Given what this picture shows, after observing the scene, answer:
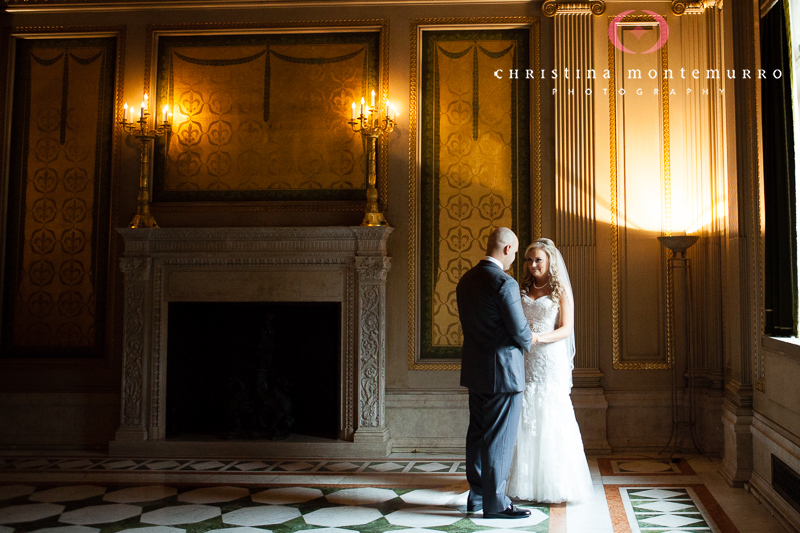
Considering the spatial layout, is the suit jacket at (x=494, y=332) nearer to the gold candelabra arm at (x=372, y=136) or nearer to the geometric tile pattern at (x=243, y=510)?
the geometric tile pattern at (x=243, y=510)

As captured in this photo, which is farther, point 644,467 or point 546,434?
point 644,467

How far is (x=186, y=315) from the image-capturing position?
5.59 metres

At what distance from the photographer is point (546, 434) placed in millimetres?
3773

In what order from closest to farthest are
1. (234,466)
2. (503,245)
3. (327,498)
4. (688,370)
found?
(503,245), (327,498), (234,466), (688,370)

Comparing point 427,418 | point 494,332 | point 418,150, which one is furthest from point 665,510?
point 418,150

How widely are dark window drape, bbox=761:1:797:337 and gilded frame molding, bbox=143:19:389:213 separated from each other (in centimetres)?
259

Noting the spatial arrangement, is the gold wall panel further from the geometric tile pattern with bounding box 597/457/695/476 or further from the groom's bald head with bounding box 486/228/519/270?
the geometric tile pattern with bounding box 597/457/695/476

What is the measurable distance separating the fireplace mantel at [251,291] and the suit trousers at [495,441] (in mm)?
1682

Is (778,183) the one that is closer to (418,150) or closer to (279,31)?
(418,150)

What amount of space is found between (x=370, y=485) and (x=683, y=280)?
2662mm

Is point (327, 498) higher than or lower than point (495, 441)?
lower

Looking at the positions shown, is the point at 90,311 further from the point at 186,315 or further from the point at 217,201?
the point at 217,201

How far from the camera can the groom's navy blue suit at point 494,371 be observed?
11.6ft

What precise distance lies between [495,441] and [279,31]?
368 centimetres
